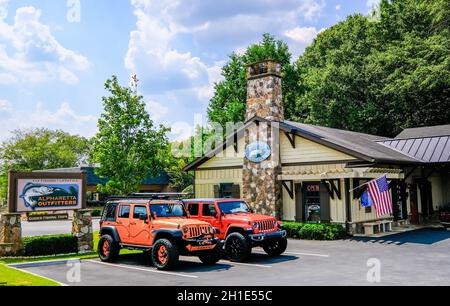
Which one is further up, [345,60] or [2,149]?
[345,60]

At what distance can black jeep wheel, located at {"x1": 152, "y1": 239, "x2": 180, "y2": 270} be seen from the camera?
12.0 metres

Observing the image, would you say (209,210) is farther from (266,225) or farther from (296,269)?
(296,269)

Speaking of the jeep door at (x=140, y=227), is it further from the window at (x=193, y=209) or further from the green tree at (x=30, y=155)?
the green tree at (x=30, y=155)

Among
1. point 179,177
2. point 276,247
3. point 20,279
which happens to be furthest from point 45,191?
point 179,177

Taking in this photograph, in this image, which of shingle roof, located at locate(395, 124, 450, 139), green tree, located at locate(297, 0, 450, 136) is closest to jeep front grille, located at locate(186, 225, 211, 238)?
shingle roof, located at locate(395, 124, 450, 139)

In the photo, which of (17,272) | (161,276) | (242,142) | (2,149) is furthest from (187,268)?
(2,149)

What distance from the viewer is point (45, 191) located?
15.6 metres

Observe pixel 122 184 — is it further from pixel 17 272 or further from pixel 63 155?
pixel 63 155

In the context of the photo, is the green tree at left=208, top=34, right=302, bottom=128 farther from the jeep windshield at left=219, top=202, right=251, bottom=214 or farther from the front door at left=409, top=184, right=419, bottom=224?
the jeep windshield at left=219, top=202, right=251, bottom=214

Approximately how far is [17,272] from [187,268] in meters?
4.89

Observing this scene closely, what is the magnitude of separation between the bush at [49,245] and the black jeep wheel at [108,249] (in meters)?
2.16

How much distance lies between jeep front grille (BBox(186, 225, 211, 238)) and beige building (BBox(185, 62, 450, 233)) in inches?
351

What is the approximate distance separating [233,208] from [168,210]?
2.79 meters

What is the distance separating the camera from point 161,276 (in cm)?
1144
